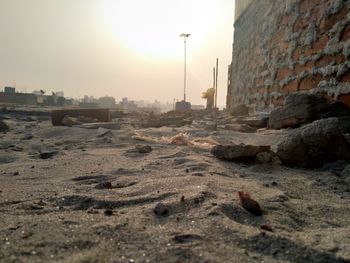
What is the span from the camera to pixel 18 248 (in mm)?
1125

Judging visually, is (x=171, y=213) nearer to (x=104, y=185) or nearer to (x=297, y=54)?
(x=104, y=185)

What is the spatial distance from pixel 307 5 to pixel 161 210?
4.01m

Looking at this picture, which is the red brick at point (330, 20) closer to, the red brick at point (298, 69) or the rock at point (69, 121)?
the red brick at point (298, 69)

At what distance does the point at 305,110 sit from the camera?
3662 millimetres

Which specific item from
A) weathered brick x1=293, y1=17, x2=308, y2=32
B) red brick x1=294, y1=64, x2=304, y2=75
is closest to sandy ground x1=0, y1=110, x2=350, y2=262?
red brick x1=294, y1=64, x2=304, y2=75

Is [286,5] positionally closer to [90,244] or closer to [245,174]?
[245,174]

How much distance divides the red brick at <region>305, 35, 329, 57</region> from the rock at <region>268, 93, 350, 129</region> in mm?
707

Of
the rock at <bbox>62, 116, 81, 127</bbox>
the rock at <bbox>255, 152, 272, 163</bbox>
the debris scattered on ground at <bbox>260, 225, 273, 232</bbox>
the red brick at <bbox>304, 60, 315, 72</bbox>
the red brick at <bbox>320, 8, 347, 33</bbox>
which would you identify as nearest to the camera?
the debris scattered on ground at <bbox>260, 225, 273, 232</bbox>

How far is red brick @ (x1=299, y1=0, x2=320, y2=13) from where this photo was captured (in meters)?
4.29

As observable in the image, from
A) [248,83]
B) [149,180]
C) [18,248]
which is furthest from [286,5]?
[18,248]

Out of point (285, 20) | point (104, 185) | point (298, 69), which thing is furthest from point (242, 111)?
point (104, 185)

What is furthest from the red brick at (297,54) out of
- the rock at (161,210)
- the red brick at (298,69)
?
the rock at (161,210)

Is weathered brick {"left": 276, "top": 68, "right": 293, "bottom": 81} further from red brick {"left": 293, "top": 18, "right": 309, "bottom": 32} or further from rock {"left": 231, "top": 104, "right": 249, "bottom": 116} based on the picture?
rock {"left": 231, "top": 104, "right": 249, "bottom": 116}

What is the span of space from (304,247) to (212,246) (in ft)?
0.99
